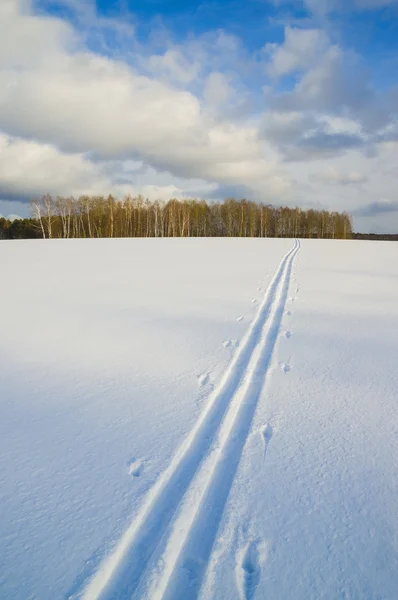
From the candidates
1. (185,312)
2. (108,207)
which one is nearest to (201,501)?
(185,312)

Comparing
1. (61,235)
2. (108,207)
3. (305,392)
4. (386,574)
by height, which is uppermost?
(108,207)

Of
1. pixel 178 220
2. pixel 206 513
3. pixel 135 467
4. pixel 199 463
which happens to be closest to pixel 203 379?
pixel 199 463

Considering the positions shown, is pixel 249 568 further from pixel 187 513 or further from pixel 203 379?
pixel 203 379

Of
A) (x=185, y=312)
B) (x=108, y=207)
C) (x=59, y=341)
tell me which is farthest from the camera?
(x=108, y=207)

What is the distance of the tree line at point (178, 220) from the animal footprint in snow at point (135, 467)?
51080 mm

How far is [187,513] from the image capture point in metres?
2.23

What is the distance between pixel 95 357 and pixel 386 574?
3898mm

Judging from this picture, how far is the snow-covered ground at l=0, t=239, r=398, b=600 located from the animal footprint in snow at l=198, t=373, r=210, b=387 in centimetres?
2

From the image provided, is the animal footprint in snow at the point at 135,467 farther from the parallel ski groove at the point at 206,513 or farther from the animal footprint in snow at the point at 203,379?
the animal footprint in snow at the point at 203,379

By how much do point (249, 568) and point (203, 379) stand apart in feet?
7.47

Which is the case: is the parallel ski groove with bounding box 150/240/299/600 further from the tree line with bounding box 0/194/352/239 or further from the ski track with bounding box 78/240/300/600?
the tree line with bounding box 0/194/352/239

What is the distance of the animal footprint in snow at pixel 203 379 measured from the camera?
4.02m

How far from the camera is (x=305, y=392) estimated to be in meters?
3.79

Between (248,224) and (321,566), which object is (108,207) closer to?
(248,224)
